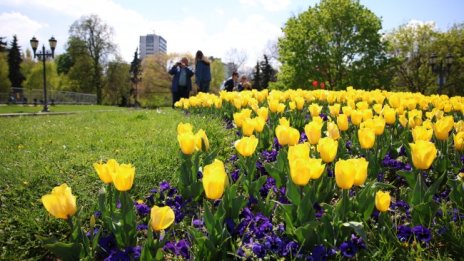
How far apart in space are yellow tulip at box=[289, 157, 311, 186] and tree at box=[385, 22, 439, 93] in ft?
140

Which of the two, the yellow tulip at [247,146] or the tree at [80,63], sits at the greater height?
the tree at [80,63]

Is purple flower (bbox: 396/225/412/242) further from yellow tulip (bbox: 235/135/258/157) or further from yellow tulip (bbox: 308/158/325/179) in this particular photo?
yellow tulip (bbox: 235/135/258/157)

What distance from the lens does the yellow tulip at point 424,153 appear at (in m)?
2.49

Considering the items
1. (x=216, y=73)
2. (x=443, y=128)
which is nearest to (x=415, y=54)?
(x=216, y=73)

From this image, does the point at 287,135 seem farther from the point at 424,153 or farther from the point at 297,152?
the point at 424,153

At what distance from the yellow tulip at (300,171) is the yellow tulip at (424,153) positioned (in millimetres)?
817

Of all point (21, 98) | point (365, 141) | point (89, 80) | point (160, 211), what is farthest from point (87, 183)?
point (89, 80)

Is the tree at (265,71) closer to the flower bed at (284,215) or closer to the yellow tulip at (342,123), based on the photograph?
the yellow tulip at (342,123)

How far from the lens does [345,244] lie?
2.25 meters

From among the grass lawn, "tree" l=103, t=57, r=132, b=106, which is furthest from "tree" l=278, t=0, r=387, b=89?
"tree" l=103, t=57, r=132, b=106

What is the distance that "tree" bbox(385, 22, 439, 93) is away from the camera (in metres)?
41.3

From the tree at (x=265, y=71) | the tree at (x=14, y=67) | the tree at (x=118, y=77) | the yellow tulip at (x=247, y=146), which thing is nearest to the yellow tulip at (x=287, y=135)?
the yellow tulip at (x=247, y=146)

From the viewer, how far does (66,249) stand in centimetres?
219

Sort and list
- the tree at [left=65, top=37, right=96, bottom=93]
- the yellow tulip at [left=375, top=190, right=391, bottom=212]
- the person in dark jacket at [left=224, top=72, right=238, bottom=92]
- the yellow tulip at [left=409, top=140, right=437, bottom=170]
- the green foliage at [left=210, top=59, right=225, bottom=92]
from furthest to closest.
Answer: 1. the green foliage at [left=210, top=59, right=225, bottom=92]
2. the tree at [left=65, top=37, right=96, bottom=93]
3. the person in dark jacket at [left=224, top=72, right=238, bottom=92]
4. the yellow tulip at [left=409, top=140, right=437, bottom=170]
5. the yellow tulip at [left=375, top=190, right=391, bottom=212]
